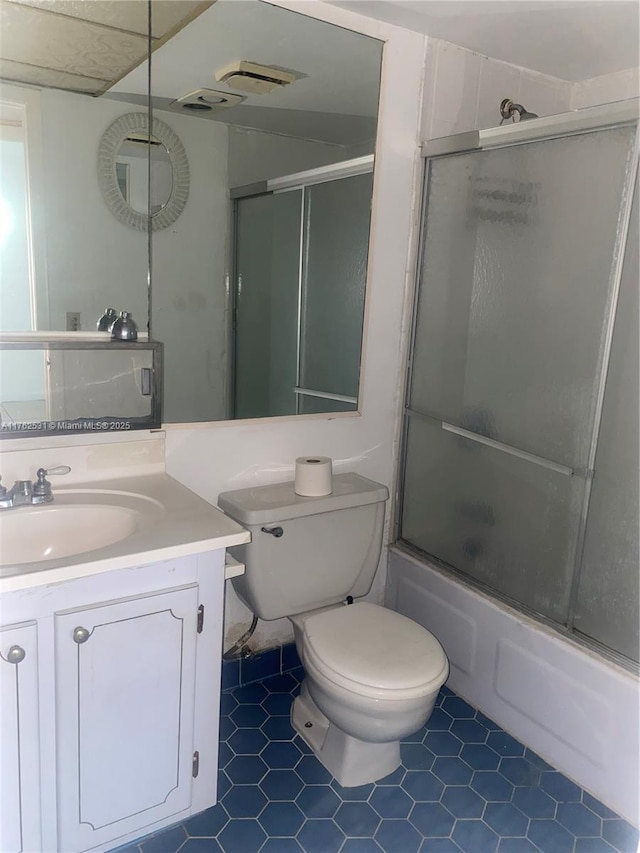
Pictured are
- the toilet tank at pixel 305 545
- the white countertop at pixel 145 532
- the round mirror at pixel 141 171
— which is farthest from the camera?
the toilet tank at pixel 305 545

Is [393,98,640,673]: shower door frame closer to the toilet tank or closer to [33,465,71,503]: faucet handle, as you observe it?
the toilet tank

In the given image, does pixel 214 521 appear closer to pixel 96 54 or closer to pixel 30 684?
pixel 30 684

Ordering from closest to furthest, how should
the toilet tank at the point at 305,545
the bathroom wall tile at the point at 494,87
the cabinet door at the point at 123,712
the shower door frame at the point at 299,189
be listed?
the cabinet door at the point at 123,712
the toilet tank at the point at 305,545
the shower door frame at the point at 299,189
the bathroom wall tile at the point at 494,87

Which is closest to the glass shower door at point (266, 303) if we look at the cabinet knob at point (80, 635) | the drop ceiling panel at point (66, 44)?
the drop ceiling panel at point (66, 44)

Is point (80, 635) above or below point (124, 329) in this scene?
below

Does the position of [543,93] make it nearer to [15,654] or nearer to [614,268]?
[614,268]

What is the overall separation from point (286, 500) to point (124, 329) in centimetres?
67

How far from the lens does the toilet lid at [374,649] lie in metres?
1.64

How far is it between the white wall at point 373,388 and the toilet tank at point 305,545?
112 mm

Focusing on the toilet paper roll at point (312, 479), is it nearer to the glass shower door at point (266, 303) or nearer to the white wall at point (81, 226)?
the glass shower door at point (266, 303)

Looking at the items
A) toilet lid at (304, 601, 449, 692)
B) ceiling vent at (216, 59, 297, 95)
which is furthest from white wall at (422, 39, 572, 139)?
toilet lid at (304, 601, 449, 692)

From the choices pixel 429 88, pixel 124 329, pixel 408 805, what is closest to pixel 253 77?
pixel 429 88

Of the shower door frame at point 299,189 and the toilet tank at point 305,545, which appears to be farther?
the shower door frame at point 299,189

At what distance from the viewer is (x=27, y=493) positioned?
61.7 inches
